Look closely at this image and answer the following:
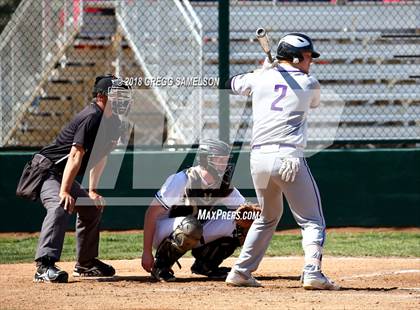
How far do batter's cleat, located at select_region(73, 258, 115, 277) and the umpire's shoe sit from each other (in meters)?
0.50

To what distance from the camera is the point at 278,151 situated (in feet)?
22.7

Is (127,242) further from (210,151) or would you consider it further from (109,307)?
(109,307)

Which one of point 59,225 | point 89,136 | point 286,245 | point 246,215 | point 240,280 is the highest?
point 89,136

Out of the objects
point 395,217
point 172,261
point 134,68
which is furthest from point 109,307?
point 134,68

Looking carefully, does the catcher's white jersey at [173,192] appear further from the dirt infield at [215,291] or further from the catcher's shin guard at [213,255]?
the dirt infield at [215,291]

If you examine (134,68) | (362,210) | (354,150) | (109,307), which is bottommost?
(109,307)

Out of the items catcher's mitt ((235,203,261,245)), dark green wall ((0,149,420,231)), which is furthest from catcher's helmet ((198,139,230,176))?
dark green wall ((0,149,420,231))

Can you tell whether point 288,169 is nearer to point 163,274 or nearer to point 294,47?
point 294,47

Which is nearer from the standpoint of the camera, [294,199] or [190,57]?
→ [294,199]

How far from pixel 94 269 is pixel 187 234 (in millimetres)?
1050

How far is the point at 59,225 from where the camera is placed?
743cm

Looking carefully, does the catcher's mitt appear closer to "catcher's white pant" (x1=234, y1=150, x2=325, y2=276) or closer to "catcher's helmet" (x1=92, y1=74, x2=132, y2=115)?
"catcher's white pant" (x1=234, y1=150, x2=325, y2=276)

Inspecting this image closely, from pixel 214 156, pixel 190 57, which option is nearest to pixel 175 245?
pixel 214 156

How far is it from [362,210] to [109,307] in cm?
652
